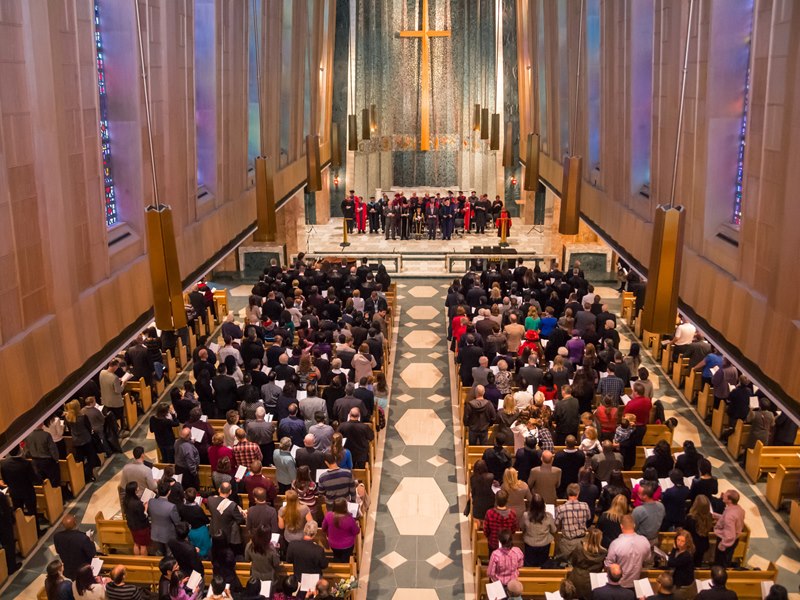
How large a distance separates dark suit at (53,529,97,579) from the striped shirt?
96.0 inches

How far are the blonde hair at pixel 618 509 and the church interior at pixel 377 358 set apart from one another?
48 mm

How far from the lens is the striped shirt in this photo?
8930 mm

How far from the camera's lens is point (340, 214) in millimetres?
34531

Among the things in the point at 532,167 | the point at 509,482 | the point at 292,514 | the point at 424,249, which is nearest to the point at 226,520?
the point at 292,514

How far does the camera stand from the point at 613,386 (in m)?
11.5

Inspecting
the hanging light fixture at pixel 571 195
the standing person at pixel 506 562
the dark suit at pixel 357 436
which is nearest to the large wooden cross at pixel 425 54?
the hanging light fixture at pixel 571 195

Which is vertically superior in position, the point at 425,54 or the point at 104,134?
the point at 425,54

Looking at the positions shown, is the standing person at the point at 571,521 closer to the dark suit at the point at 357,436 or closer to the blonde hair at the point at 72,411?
the dark suit at the point at 357,436

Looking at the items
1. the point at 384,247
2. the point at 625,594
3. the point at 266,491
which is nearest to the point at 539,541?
the point at 625,594

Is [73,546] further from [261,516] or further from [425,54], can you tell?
[425,54]

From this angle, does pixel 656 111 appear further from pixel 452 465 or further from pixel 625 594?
pixel 625 594

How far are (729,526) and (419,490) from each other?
4362mm

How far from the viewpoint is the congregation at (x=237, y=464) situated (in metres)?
7.78

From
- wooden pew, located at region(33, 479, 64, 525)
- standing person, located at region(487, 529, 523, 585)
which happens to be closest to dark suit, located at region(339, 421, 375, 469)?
standing person, located at region(487, 529, 523, 585)
